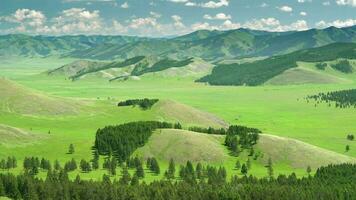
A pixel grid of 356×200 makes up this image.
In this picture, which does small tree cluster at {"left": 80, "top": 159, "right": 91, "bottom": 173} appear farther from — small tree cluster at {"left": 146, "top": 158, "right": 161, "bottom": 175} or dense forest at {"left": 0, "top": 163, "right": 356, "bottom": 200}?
dense forest at {"left": 0, "top": 163, "right": 356, "bottom": 200}

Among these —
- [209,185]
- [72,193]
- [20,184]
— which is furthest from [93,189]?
[209,185]

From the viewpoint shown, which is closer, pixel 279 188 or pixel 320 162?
pixel 279 188

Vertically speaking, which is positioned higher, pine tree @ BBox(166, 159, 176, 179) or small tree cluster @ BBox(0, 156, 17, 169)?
small tree cluster @ BBox(0, 156, 17, 169)

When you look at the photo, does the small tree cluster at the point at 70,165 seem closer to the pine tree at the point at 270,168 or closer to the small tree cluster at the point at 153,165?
the small tree cluster at the point at 153,165

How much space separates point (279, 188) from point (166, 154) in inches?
2486

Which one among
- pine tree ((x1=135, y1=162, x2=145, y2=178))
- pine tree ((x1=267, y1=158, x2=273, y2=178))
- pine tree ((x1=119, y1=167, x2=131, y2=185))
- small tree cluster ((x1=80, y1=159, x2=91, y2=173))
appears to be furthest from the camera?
pine tree ((x1=267, y1=158, x2=273, y2=178))

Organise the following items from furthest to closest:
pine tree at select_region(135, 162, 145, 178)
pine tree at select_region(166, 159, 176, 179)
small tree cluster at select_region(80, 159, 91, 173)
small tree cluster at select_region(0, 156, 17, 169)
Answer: small tree cluster at select_region(80, 159, 91, 173) < small tree cluster at select_region(0, 156, 17, 169) < pine tree at select_region(135, 162, 145, 178) < pine tree at select_region(166, 159, 176, 179)

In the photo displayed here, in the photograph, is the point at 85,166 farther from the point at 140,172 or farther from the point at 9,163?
the point at 9,163

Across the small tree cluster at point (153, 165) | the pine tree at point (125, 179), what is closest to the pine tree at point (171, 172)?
the small tree cluster at point (153, 165)

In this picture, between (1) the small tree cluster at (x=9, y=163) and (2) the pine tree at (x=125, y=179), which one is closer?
(2) the pine tree at (x=125, y=179)

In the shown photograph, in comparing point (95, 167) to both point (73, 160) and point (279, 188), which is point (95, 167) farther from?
point (279, 188)

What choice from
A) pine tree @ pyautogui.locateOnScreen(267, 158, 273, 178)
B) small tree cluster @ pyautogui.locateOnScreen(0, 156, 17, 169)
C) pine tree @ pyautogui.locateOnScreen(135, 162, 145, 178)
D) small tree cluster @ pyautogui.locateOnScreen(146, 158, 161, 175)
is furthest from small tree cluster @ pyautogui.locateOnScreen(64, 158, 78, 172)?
pine tree @ pyautogui.locateOnScreen(267, 158, 273, 178)

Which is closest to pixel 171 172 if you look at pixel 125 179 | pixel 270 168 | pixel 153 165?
pixel 153 165

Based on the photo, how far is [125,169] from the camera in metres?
173
